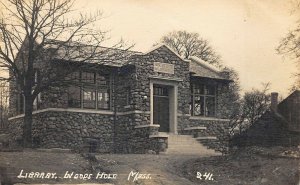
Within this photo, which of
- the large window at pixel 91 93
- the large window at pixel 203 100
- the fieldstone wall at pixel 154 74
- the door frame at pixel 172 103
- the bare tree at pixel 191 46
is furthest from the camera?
the large window at pixel 203 100

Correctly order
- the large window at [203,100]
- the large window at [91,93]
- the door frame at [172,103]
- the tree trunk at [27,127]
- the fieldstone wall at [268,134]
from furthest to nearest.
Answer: the large window at [203,100]
the door frame at [172,103]
the large window at [91,93]
the fieldstone wall at [268,134]
the tree trunk at [27,127]

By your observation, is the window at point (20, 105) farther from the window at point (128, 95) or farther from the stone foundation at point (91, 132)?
the window at point (128, 95)

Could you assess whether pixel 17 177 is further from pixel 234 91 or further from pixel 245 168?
pixel 234 91

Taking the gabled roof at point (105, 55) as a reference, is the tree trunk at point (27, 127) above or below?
below

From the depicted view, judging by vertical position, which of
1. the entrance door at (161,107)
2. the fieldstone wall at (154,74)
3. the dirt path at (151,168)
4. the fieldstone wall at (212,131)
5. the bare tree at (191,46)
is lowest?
the dirt path at (151,168)

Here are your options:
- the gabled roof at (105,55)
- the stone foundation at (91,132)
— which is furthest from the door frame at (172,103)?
the gabled roof at (105,55)

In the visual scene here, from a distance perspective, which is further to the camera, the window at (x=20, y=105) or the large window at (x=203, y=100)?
the large window at (x=203, y=100)

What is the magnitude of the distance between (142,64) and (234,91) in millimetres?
6325

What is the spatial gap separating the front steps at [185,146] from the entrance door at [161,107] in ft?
2.72

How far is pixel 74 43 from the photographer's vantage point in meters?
13.4

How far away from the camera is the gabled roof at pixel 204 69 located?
61.4 ft

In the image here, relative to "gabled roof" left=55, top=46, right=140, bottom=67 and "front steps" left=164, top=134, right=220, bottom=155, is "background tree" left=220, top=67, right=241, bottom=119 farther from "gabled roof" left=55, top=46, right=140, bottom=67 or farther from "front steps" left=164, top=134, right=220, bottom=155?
"gabled roof" left=55, top=46, right=140, bottom=67

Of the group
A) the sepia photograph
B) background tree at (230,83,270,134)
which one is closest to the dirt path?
the sepia photograph

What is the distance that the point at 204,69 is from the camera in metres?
19.1
